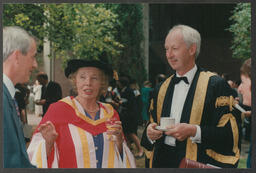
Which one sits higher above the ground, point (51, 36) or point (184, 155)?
point (51, 36)

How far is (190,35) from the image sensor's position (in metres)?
3.00

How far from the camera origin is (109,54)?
317cm

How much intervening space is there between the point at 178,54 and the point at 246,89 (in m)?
0.75

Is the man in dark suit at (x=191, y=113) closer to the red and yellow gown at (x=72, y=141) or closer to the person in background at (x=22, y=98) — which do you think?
the red and yellow gown at (x=72, y=141)

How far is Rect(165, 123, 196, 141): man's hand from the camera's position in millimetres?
2848

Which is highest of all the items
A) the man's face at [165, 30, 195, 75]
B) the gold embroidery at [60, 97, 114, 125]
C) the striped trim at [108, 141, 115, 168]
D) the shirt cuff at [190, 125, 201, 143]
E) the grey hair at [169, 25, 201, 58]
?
the grey hair at [169, 25, 201, 58]

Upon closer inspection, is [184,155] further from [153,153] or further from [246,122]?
[246,122]

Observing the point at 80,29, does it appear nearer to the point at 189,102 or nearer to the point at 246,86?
the point at 189,102

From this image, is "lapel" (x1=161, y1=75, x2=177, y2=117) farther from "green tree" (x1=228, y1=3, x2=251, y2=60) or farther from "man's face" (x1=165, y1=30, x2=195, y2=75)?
"green tree" (x1=228, y1=3, x2=251, y2=60)

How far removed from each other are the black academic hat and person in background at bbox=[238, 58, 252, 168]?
126 cm

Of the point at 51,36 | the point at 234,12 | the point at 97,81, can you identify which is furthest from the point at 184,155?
the point at 51,36

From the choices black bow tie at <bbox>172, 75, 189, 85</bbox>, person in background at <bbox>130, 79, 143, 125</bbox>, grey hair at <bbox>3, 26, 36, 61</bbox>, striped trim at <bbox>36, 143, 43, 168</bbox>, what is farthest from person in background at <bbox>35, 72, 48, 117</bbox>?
black bow tie at <bbox>172, 75, 189, 85</bbox>

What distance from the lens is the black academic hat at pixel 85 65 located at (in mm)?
2957

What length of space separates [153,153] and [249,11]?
170 cm
